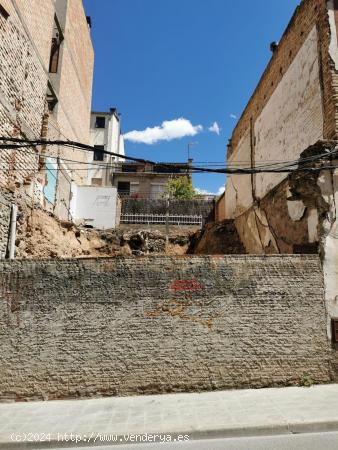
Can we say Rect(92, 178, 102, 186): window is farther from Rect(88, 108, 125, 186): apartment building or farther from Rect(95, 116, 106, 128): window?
Rect(95, 116, 106, 128): window

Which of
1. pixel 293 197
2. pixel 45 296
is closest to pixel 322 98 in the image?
pixel 293 197

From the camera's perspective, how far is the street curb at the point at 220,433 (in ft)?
14.2

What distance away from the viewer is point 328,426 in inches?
181

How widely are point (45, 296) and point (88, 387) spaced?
166 centimetres

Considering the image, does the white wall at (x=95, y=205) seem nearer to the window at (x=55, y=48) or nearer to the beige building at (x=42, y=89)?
the beige building at (x=42, y=89)

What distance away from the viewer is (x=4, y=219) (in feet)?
27.6

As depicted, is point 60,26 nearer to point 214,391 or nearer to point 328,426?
point 214,391

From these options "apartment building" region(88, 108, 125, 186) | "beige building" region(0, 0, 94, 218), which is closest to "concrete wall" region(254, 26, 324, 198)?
"beige building" region(0, 0, 94, 218)

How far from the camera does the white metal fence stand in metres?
21.9

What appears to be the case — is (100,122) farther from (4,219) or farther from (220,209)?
(4,219)

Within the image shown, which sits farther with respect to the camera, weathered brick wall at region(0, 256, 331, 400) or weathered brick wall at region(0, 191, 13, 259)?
weathered brick wall at region(0, 191, 13, 259)

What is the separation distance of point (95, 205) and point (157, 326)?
13955mm

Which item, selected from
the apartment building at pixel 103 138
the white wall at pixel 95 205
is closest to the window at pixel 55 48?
the white wall at pixel 95 205

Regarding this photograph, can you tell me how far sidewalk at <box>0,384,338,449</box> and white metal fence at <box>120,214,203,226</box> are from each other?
1634cm
